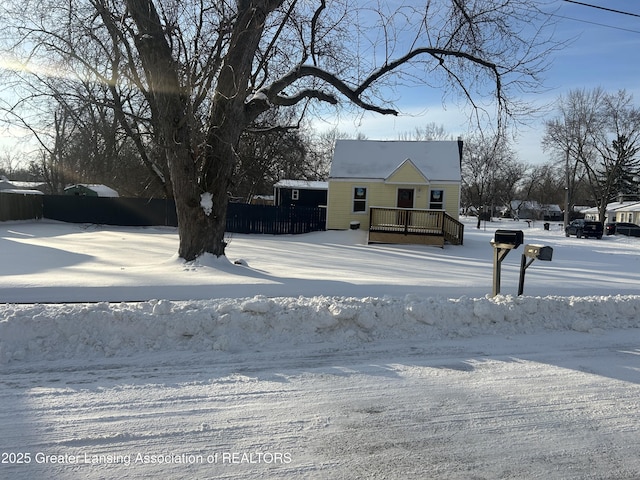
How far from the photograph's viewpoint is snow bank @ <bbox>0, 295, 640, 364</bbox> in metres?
4.66

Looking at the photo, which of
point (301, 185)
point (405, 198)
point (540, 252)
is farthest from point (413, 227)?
point (301, 185)

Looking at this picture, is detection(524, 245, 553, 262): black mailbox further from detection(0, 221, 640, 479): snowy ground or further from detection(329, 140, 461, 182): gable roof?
detection(329, 140, 461, 182): gable roof

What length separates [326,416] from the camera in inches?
136

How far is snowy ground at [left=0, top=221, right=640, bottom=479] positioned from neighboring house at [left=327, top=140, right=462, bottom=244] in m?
16.8

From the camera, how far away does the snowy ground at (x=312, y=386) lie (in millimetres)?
2889

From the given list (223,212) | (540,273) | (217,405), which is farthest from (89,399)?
(540,273)

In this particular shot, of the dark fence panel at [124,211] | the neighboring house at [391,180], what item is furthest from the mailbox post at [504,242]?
the dark fence panel at [124,211]

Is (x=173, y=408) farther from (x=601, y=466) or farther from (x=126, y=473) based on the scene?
(x=601, y=466)

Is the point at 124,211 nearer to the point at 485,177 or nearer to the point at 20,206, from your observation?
the point at 20,206

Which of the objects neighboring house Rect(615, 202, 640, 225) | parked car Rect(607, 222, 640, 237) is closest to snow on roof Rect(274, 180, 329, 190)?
parked car Rect(607, 222, 640, 237)

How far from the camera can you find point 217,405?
355 cm

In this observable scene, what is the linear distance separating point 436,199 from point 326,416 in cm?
2119

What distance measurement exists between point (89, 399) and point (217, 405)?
1092 millimetres

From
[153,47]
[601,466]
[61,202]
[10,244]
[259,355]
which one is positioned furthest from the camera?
[61,202]
